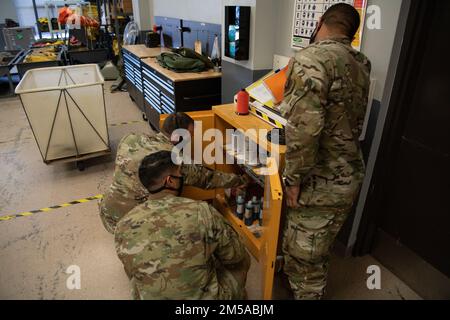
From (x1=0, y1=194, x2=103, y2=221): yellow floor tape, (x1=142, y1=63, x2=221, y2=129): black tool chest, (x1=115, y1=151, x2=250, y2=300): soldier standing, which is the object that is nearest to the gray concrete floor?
(x1=0, y1=194, x2=103, y2=221): yellow floor tape

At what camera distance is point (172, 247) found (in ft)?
4.09

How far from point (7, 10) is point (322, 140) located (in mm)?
11223

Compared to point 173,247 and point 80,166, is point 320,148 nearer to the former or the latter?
point 173,247

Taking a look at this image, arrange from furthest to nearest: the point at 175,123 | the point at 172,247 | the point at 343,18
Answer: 1. the point at 175,123
2. the point at 343,18
3. the point at 172,247

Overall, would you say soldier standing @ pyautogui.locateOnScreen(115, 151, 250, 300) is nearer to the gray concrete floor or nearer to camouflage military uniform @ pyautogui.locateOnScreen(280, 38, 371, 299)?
camouflage military uniform @ pyautogui.locateOnScreen(280, 38, 371, 299)

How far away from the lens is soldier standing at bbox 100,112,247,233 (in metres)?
1.89

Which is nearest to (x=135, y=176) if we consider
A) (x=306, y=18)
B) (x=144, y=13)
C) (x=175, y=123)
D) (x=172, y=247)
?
(x=175, y=123)

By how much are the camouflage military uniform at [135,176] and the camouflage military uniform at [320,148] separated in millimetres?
604

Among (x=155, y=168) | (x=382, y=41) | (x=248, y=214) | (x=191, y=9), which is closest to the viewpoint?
(x=155, y=168)

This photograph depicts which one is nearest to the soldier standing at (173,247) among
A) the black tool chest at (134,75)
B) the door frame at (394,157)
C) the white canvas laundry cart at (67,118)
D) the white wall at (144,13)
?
the door frame at (394,157)

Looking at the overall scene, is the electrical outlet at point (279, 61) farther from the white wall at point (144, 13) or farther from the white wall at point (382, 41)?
the white wall at point (144, 13)

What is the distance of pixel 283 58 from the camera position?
2.40 m

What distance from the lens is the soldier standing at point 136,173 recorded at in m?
1.89
